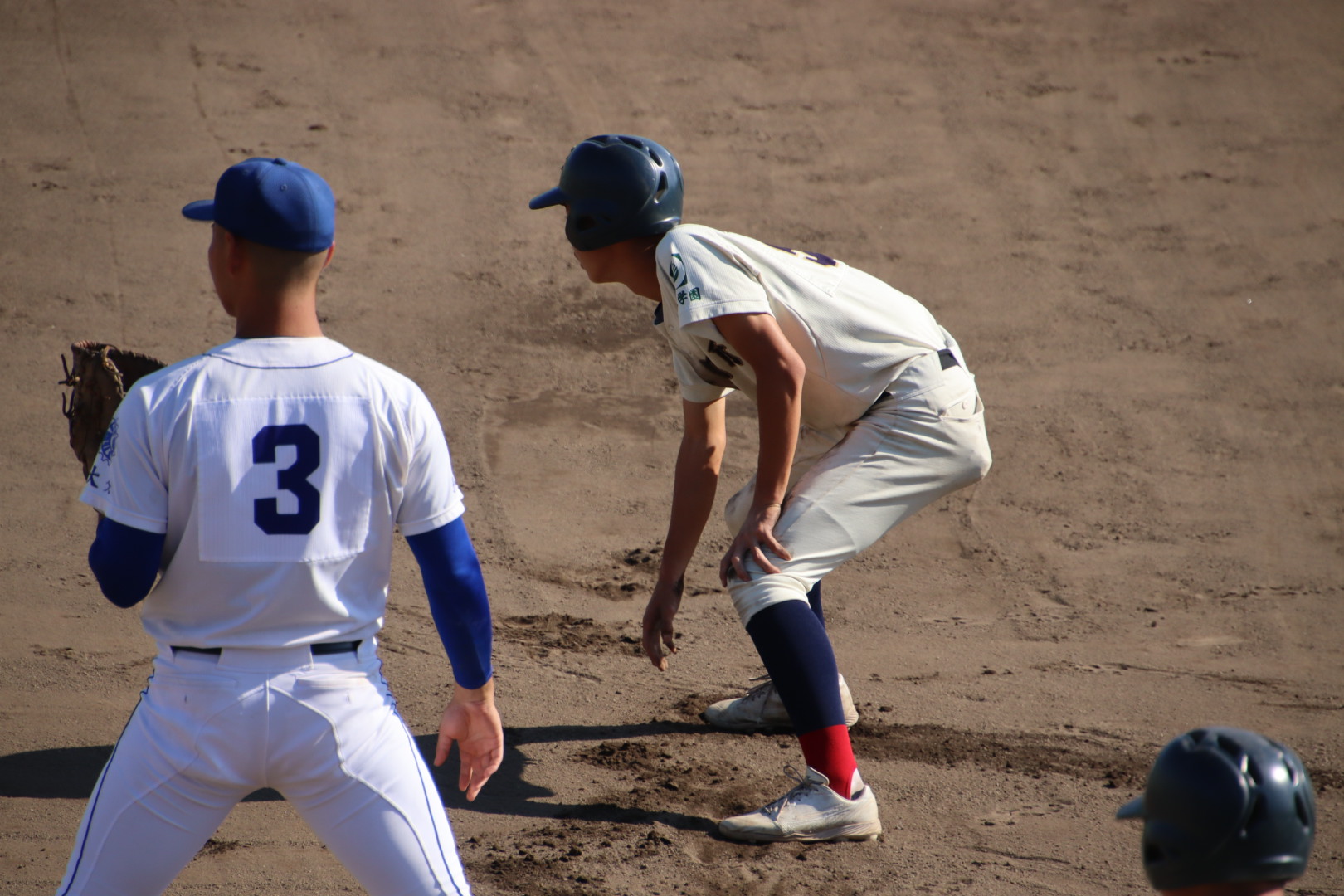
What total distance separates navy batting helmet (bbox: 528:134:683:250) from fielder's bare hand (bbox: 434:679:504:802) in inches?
58.3

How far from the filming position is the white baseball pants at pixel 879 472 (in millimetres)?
3209

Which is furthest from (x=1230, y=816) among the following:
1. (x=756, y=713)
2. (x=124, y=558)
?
(x=756, y=713)

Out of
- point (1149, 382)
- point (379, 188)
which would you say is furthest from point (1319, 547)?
point (379, 188)

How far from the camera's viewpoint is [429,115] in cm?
858

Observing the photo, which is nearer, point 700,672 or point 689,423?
point 689,423

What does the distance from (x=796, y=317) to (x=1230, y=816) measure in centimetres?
201

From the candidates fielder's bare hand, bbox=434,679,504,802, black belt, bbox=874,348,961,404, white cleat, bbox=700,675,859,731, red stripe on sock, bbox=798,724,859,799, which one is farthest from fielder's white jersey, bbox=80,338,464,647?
white cleat, bbox=700,675,859,731

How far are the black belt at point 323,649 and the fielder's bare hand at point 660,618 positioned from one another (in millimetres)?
1520

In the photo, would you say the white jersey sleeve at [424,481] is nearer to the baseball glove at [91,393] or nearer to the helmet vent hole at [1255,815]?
the baseball glove at [91,393]

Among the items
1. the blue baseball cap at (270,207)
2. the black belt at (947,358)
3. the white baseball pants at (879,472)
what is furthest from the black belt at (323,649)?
the black belt at (947,358)

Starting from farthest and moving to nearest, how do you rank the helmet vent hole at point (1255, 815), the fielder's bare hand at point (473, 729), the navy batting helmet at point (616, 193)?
the navy batting helmet at point (616, 193), the fielder's bare hand at point (473, 729), the helmet vent hole at point (1255, 815)

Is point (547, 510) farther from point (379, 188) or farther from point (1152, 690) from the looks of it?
point (379, 188)

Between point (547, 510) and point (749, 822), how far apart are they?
2.55m

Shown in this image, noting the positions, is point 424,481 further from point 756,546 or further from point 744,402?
point 744,402
